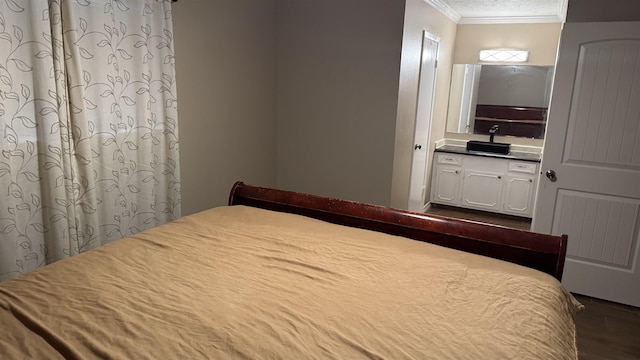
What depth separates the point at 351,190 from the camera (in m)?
3.76

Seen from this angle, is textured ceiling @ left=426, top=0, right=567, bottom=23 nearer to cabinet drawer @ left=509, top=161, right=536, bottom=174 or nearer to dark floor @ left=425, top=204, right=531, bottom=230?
cabinet drawer @ left=509, top=161, right=536, bottom=174

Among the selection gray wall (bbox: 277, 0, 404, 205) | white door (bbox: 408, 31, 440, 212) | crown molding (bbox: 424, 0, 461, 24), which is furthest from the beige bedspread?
crown molding (bbox: 424, 0, 461, 24)

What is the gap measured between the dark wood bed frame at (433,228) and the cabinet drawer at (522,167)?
3029 millimetres

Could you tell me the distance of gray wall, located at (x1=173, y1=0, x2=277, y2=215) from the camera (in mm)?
2891

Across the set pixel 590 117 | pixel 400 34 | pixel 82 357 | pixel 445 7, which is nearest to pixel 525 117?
pixel 445 7

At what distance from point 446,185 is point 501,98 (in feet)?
3.94

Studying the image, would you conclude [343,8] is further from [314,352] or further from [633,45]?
[314,352]

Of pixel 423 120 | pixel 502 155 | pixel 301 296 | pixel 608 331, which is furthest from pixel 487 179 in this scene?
pixel 301 296

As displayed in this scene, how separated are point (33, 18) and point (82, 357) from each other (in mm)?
1588

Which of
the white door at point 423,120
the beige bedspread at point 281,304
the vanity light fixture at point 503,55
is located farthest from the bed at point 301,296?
the vanity light fixture at point 503,55

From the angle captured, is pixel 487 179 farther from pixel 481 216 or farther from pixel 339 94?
pixel 339 94

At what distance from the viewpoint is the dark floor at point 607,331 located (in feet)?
8.10

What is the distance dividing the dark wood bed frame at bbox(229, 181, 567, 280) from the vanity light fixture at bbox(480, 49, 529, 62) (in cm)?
350

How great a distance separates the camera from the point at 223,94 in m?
3.23
